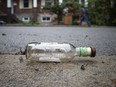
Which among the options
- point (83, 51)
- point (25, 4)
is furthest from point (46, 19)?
point (83, 51)

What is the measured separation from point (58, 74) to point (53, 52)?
2.19ft

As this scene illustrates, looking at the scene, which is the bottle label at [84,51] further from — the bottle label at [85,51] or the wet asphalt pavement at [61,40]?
the wet asphalt pavement at [61,40]

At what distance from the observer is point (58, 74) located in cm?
150

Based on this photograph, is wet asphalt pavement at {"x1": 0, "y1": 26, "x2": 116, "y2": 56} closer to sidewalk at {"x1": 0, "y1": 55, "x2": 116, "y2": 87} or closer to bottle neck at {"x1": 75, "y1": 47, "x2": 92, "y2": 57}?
bottle neck at {"x1": 75, "y1": 47, "x2": 92, "y2": 57}

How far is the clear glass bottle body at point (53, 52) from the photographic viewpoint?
2.03 m

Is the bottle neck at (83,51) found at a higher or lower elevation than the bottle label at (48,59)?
higher

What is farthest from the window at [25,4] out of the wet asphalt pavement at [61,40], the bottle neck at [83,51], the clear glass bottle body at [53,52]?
the bottle neck at [83,51]

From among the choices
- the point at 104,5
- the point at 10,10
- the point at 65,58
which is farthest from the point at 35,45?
the point at 10,10

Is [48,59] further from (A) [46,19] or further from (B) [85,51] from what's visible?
(A) [46,19]

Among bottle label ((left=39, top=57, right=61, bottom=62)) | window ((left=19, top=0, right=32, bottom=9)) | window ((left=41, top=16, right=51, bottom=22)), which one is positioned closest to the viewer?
bottle label ((left=39, top=57, right=61, bottom=62))

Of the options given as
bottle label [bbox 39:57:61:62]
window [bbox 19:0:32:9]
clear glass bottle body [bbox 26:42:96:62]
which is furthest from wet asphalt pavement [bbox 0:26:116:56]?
window [bbox 19:0:32:9]

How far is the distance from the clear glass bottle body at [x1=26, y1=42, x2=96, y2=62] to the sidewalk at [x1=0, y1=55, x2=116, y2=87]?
0.35ft

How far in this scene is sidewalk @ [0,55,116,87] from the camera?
1.28m

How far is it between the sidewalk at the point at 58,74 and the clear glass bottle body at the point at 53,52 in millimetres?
106
